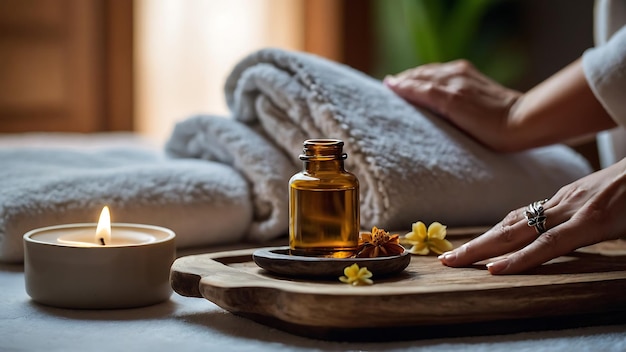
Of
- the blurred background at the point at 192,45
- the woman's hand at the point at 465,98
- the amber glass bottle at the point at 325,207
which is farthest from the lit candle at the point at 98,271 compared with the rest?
the blurred background at the point at 192,45

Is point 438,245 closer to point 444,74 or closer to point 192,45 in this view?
point 444,74

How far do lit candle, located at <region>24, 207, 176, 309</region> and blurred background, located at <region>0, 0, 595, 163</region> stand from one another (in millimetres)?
2174

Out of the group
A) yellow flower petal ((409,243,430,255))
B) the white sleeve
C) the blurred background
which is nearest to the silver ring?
yellow flower petal ((409,243,430,255))

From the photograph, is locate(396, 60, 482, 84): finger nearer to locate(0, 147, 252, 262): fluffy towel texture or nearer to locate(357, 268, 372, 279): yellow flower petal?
locate(0, 147, 252, 262): fluffy towel texture

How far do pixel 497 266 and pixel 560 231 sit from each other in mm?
82

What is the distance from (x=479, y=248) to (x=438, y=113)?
0.45m

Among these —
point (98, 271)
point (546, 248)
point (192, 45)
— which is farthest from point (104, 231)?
point (192, 45)

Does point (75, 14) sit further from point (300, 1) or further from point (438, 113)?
point (438, 113)

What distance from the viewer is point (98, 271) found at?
0.78 m

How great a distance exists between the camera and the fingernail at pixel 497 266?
0.80 meters

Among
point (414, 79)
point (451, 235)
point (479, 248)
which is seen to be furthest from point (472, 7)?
point (479, 248)

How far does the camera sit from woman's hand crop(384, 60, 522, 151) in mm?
1228

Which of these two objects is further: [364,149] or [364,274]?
[364,149]

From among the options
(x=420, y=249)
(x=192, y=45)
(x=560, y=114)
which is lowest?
(x=420, y=249)
